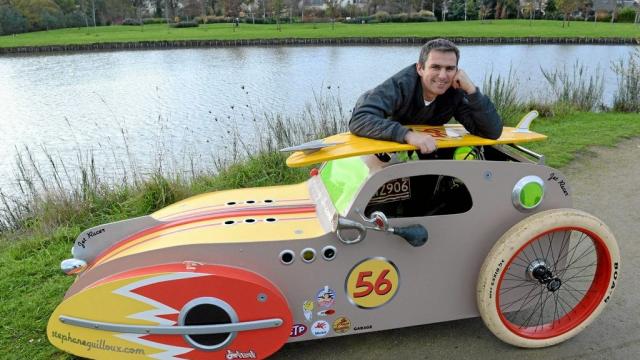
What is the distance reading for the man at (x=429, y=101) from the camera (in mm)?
3053

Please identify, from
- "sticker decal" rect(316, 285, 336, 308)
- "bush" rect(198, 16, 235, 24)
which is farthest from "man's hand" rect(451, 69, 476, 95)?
"bush" rect(198, 16, 235, 24)

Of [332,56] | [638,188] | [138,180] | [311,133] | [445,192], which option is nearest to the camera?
[445,192]

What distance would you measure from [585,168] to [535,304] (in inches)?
143

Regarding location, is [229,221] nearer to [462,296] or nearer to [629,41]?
[462,296]

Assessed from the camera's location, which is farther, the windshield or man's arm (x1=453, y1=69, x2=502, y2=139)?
man's arm (x1=453, y1=69, x2=502, y2=139)

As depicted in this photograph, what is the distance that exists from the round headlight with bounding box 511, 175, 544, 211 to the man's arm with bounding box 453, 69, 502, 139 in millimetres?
338

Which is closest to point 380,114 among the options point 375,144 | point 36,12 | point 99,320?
point 375,144

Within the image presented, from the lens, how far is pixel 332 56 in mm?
26188

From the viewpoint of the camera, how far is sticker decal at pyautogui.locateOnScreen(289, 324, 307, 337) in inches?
115

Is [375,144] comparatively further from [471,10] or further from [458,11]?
[458,11]

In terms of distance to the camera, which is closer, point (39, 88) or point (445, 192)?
point (445, 192)

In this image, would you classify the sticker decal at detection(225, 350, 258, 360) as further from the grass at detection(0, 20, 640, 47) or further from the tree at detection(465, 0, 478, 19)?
the tree at detection(465, 0, 478, 19)

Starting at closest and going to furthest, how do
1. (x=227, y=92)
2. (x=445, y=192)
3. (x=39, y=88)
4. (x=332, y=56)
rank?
(x=445, y=192) → (x=227, y=92) → (x=39, y=88) → (x=332, y=56)

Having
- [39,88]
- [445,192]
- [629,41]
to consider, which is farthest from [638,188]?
[629,41]
